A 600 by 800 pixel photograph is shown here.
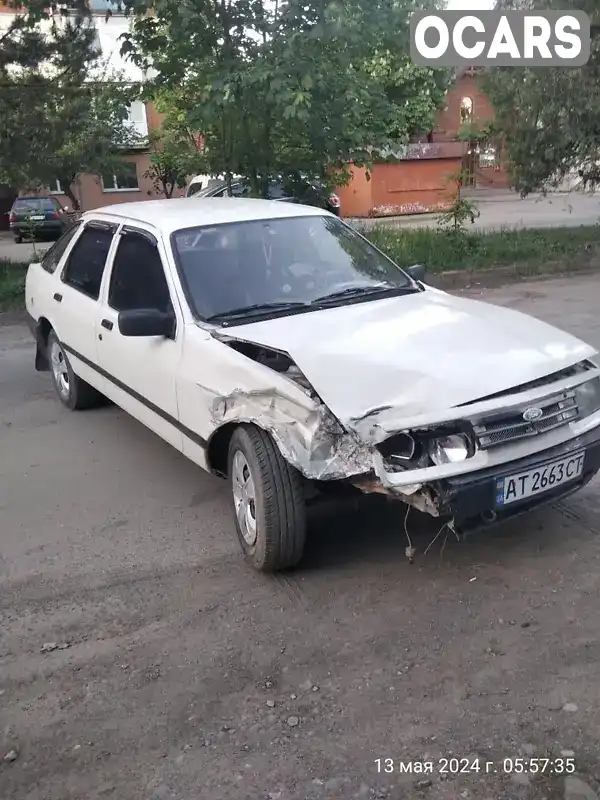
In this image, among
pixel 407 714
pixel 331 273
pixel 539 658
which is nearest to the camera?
pixel 407 714

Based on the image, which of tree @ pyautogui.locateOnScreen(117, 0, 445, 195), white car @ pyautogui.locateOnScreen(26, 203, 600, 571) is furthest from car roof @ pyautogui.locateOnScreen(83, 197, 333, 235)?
tree @ pyautogui.locateOnScreen(117, 0, 445, 195)

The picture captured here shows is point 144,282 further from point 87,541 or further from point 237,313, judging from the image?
point 87,541

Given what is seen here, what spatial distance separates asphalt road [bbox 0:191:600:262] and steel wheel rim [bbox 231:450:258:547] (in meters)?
15.3

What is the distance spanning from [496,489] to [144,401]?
2227 millimetres

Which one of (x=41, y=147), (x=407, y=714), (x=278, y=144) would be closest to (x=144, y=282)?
(x=407, y=714)

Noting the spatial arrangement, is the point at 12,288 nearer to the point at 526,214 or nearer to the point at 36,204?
the point at 36,204

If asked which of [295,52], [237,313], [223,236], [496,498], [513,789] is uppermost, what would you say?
[295,52]

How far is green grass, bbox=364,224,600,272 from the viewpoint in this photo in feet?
38.5

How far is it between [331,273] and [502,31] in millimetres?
9691

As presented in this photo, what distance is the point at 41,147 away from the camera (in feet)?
37.8

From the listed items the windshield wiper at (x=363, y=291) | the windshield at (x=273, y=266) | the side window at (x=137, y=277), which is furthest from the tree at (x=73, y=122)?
the windshield wiper at (x=363, y=291)

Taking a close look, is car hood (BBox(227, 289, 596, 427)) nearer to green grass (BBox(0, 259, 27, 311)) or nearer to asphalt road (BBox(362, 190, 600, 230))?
green grass (BBox(0, 259, 27, 311))

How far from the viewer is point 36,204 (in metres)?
22.5

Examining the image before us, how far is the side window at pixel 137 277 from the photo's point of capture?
14.7 ft
